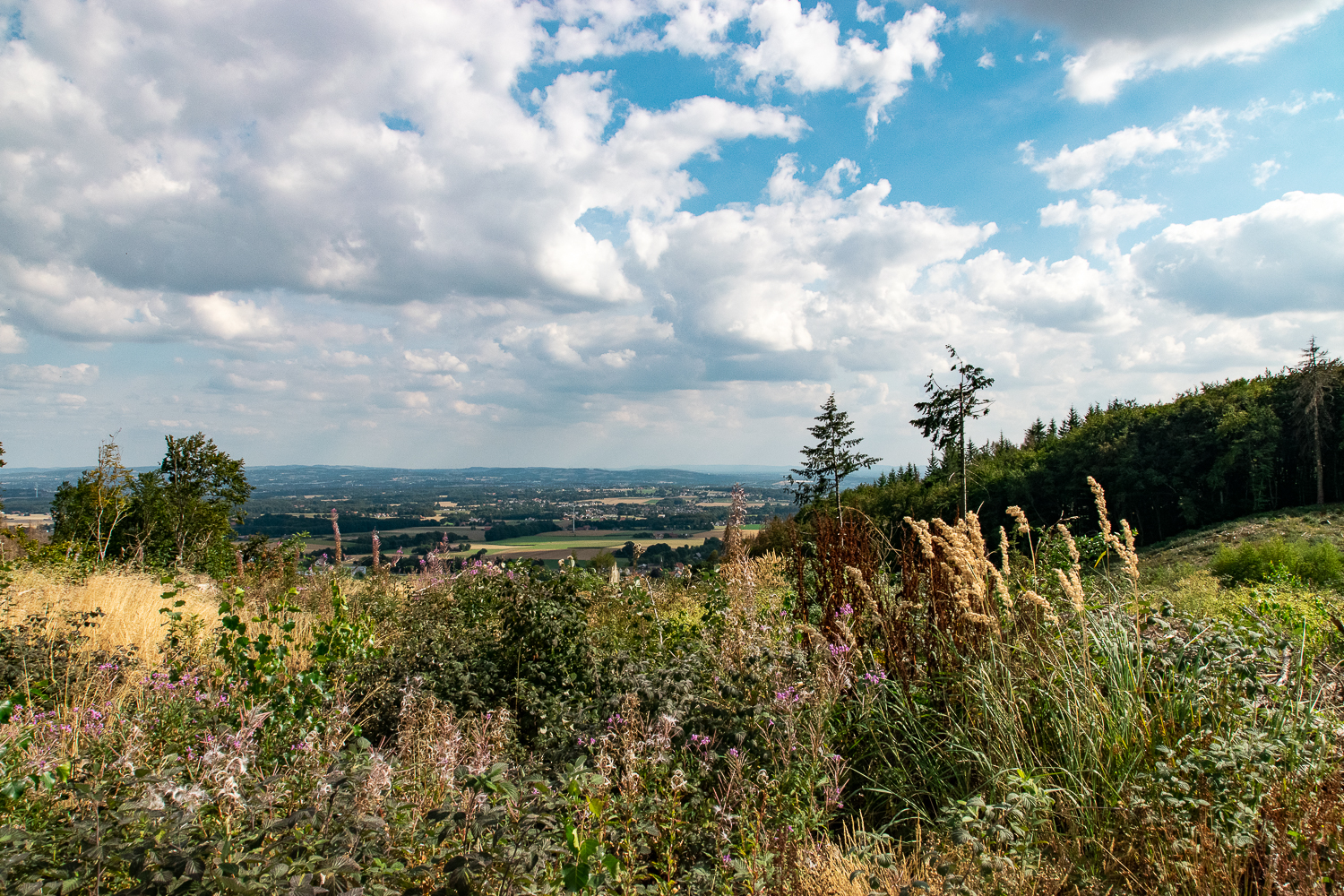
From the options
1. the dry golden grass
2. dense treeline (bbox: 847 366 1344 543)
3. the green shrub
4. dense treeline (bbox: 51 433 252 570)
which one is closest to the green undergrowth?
the dry golden grass

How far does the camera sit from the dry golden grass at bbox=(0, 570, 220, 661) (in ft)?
20.4

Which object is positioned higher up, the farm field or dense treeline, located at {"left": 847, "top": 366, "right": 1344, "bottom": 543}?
dense treeline, located at {"left": 847, "top": 366, "right": 1344, "bottom": 543}

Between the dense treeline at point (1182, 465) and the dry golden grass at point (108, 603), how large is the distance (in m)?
19.1

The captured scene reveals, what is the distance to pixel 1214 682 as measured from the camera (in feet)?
10.0

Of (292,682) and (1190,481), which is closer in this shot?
(292,682)

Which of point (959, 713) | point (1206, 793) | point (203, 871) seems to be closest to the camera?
point (203, 871)

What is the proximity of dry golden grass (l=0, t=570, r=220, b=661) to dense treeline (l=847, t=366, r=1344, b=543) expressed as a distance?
19140 mm

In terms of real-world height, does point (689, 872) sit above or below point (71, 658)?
below

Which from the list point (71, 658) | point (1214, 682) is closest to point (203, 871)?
point (1214, 682)

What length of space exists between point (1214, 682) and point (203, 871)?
3913 mm

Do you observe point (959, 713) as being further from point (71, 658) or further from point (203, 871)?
point (71, 658)

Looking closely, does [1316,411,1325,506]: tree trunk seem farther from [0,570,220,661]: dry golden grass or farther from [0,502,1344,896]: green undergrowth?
[0,570,220,661]: dry golden grass

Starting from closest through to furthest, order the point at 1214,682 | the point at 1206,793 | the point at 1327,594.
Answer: the point at 1206,793 → the point at 1214,682 → the point at 1327,594

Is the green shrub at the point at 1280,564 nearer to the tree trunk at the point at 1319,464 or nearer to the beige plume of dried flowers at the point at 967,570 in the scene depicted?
the beige plume of dried flowers at the point at 967,570
